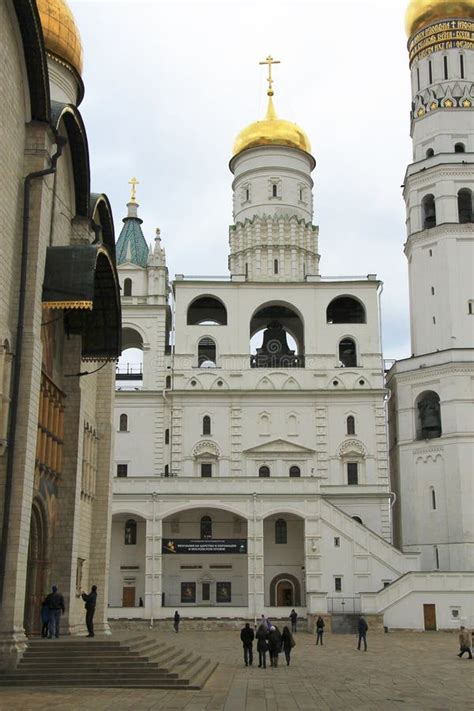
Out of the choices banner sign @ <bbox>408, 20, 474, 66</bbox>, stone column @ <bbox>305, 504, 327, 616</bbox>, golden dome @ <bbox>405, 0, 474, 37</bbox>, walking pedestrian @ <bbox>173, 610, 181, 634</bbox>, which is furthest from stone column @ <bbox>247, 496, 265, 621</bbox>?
golden dome @ <bbox>405, 0, 474, 37</bbox>

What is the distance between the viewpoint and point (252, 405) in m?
45.2


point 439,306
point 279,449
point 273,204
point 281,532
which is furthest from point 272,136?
point 281,532

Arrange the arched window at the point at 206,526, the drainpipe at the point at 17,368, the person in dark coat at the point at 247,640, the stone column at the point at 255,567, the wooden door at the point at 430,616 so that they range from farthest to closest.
Answer: the arched window at the point at 206,526 → the stone column at the point at 255,567 → the wooden door at the point at 430,616 → the person in dark coat at the point at 247,640 → the drainpipe at the point at 17,368

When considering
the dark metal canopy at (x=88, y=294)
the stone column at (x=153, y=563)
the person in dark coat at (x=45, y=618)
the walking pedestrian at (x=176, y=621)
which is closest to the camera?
the dark metal canopy at (x=88, y=294)

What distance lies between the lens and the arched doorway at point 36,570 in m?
20.3

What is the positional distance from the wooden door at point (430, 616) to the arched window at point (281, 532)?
7875 millimetres

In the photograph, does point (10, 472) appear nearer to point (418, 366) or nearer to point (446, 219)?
point (418, 366)

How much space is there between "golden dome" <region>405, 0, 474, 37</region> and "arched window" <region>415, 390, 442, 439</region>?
19931 millimetres

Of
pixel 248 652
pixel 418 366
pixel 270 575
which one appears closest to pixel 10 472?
pixel 248 652

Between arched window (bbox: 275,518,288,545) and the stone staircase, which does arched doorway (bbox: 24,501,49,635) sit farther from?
arched window (bbox: 275,518,288,545)

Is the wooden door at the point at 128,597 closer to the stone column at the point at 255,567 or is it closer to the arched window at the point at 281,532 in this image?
the stone column at the point at 255,567

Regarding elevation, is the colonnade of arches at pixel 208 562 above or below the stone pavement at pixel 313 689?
above

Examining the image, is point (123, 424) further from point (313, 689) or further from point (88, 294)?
point (313, 689)

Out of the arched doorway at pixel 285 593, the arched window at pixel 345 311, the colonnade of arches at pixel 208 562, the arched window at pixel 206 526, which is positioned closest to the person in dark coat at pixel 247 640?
the colonnade of arches at pixel 208 562
